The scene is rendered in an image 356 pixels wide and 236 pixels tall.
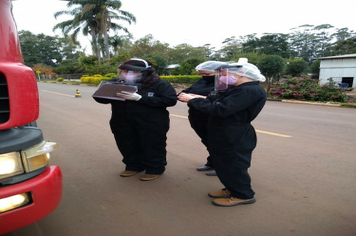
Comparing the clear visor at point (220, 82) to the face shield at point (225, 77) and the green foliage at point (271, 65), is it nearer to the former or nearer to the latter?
the face shield at point (225, 77)

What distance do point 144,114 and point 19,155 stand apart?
5.58 ft

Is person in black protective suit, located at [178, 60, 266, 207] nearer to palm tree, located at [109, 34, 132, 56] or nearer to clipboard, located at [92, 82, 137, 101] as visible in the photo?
clipboard, located at [92, 82, 137, 101]

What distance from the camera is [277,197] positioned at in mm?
2996

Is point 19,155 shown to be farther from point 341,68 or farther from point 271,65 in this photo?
point 341,68

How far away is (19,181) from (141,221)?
4.16 ft

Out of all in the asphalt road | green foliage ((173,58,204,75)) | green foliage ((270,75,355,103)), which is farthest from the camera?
green foliage ((173,58,204,75))

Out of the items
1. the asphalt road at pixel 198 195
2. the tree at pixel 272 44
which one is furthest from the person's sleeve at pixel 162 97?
the tree at pixel 272 44

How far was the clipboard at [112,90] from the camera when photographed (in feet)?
9.75

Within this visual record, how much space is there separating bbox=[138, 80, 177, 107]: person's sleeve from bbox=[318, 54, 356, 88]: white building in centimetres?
2021

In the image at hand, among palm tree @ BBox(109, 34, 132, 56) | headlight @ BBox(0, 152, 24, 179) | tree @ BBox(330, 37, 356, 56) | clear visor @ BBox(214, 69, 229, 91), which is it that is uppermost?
palm tree @ BBox(109, 34, 132, 56)

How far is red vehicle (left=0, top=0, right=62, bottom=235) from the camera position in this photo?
5.26 feet

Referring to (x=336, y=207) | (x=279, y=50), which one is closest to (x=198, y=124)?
(x=336, y=207)

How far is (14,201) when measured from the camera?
1628mm

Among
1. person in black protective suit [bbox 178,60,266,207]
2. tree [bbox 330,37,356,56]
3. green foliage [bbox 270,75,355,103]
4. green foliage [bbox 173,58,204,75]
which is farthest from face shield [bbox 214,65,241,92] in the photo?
tree [bbox 330,37,356,56]
